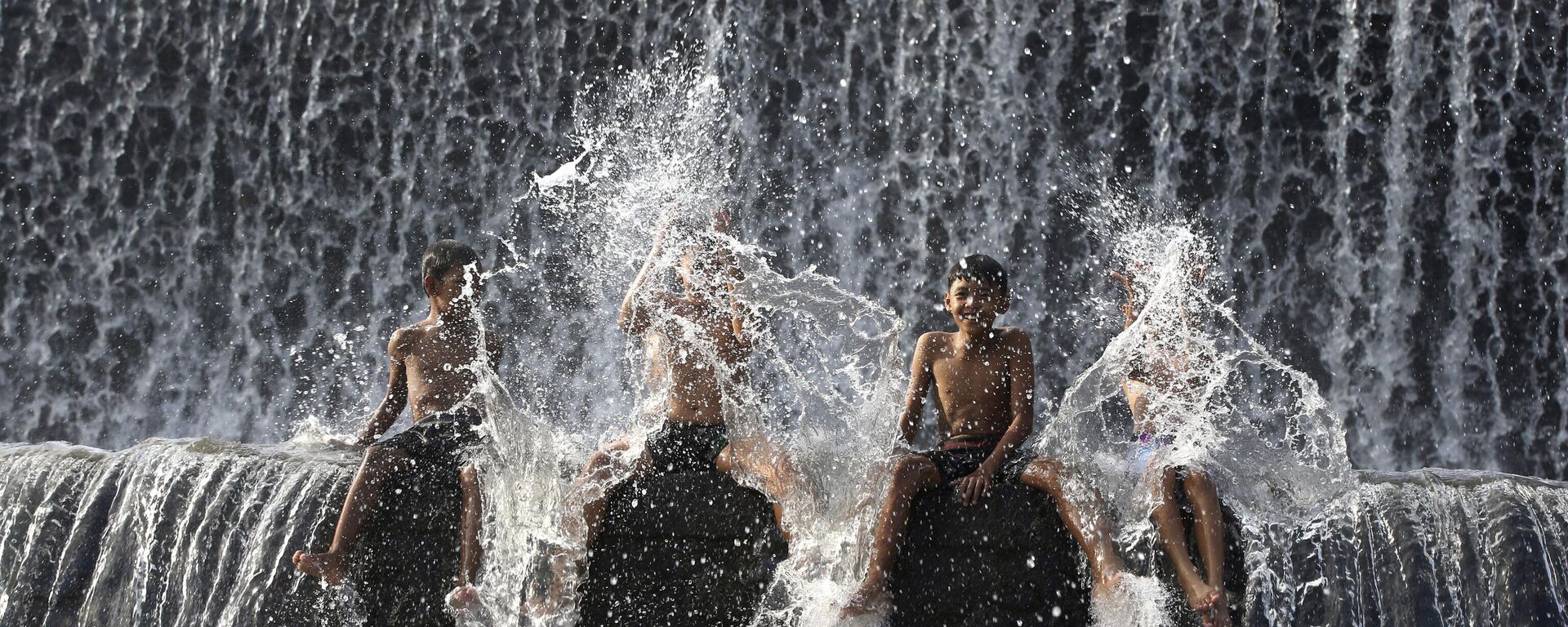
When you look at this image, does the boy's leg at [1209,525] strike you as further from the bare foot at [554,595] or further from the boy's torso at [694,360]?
the bare foot at [554,595]

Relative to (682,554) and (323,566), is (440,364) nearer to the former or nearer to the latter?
(323,566)

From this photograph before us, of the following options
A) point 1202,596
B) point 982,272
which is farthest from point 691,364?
point 1202,596

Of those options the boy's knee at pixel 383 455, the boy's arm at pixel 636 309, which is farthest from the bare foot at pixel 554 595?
the boy's arm at pixel 636 309

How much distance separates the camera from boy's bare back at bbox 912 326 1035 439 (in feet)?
12.7

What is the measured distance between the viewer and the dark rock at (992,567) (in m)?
3.36

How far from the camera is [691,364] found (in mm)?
4086

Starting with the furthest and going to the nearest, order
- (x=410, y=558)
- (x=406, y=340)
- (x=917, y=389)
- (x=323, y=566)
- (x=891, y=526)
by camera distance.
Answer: (x=406, y=340) < (x=917, y=389) < (x=410, y=558) < (x=323, y=566) < (x=891, y=526)

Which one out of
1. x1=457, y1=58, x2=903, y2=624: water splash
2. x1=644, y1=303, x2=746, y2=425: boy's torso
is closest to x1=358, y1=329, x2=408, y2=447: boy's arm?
x1=457, y1=58, x2=903, y2=624: water splash

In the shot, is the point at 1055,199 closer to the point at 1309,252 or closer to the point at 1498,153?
the point at 1309,252

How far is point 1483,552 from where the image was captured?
337 cm

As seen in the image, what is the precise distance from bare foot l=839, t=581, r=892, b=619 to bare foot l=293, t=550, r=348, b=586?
1.30 meters

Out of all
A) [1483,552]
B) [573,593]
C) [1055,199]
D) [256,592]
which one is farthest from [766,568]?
[1055,199]

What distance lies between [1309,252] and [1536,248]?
1081 millimetres

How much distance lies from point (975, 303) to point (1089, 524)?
31.6 inches
